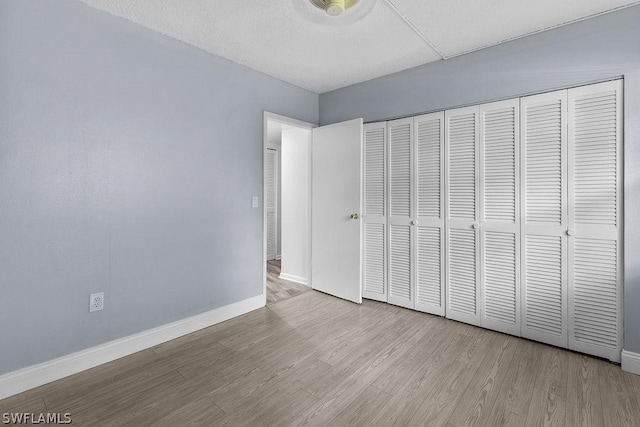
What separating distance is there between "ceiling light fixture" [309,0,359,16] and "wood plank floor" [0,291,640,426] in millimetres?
2384

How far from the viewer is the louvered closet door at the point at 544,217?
2299 mm

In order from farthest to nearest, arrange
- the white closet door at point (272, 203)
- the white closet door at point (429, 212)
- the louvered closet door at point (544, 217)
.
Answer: the white closet door at point (272, 203) < the white closet door at point (429, 212) < the louvered closet door at point (544, 217)

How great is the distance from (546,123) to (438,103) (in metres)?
0.90

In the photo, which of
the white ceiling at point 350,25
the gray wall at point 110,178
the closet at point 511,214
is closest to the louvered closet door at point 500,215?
the closet at point 511,214

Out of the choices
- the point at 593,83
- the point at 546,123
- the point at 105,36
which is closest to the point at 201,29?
the point at 105,36

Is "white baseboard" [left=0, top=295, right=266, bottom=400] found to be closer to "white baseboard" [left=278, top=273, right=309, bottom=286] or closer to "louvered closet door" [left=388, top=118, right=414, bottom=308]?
"white baseboard" [left=278, top=273, right=309, bottom=286]

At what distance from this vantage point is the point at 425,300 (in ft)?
9.94

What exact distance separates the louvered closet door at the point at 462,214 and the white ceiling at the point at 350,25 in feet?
2.14

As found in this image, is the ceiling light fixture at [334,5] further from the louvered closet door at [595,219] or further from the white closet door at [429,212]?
the louvered closet door at [595,219]

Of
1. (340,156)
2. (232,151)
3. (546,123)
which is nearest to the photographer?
(546,123)

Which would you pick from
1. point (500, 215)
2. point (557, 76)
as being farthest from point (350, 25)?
point (500, 215)

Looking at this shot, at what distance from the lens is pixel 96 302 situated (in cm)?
213

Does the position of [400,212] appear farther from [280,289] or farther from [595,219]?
[280,289]

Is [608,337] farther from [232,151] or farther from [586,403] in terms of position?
[232,151]
